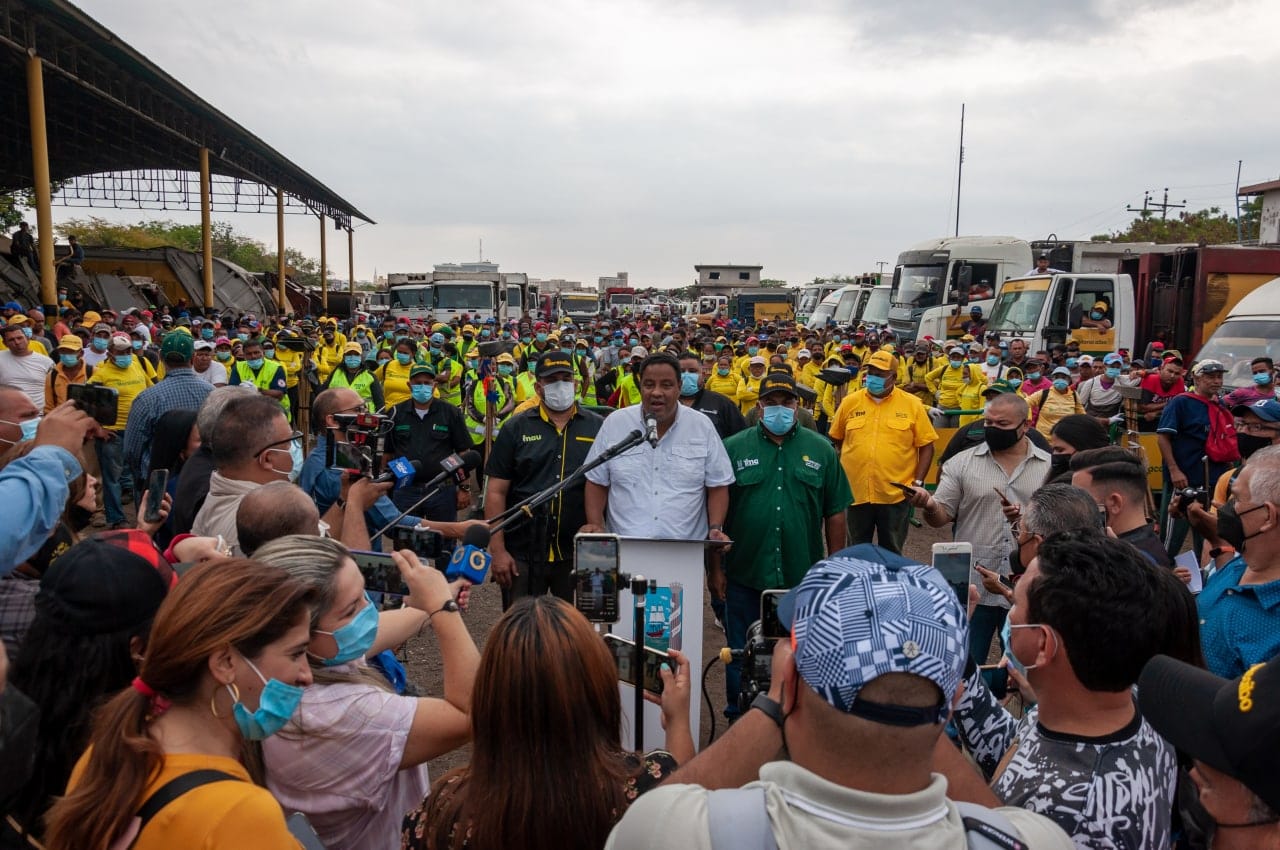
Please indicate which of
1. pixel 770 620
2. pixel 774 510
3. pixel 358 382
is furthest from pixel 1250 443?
pixel 358 382

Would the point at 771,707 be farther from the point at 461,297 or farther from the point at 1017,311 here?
the point at 461,297

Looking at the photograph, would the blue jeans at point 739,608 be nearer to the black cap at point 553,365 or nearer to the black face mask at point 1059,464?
the black cap at point 553,365

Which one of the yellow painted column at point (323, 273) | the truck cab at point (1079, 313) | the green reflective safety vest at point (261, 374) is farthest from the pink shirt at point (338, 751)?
the yellow painted column at point (323, 273)

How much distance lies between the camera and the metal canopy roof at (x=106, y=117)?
17.9 meters

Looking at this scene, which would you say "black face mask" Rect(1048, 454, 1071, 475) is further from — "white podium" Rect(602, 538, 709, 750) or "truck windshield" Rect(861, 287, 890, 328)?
"truck windshield" Rect(861, 287, 890, 328)

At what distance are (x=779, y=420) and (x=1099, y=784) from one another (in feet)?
11.0

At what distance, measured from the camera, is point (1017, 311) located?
17.2m

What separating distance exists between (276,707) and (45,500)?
4.58 ft

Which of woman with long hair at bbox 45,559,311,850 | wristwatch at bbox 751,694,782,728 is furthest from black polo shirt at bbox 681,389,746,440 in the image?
woman with long hair at bbox 45,559,311,850

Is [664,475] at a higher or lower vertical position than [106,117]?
lower

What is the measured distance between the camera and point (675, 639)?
416 cm

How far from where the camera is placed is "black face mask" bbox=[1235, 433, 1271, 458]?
6944mm

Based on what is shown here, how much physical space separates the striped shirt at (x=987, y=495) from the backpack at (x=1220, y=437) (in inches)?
147

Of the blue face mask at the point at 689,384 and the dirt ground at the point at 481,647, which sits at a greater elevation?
the blue face mask at the point at 689,384
